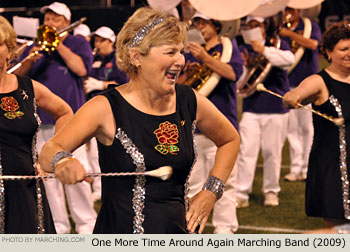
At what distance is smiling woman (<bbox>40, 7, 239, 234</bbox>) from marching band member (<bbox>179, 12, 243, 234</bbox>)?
2.89m

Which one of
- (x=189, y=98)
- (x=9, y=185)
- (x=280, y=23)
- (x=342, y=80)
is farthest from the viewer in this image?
(x=280, y=23)

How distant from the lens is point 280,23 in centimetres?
779

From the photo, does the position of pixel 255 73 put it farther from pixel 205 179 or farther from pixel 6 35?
pixel 6 35

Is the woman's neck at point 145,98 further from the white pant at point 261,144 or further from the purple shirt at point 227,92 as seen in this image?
the white pant at point 261,144

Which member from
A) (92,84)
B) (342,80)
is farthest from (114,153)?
(92,84)

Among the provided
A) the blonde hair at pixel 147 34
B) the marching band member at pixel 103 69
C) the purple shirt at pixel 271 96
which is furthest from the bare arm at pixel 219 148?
the purple shirt at pixel 271 96

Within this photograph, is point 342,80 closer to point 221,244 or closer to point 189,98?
point 189,98

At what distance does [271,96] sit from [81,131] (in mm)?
4749

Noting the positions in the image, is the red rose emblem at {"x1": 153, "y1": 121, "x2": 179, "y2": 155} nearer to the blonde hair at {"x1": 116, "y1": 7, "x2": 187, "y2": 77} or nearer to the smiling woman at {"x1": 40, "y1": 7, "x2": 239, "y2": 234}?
the smiling woman at {"x1": 40, "y1": 7, "x2": 239, "y2": 234}

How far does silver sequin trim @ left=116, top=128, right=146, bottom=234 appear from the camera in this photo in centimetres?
335

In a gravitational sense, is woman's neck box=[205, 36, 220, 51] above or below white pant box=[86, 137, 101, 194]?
above

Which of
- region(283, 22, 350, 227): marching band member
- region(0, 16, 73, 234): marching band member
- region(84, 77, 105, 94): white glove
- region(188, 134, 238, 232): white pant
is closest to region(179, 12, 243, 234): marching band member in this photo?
region(188, 134, 238, 232): white pant

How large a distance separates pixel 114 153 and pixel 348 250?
3.58 feet

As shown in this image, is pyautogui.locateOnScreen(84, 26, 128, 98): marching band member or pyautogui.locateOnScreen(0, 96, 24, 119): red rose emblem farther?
pyautogui.locateOnScreen(84, 26, 128, 98): marching band member
